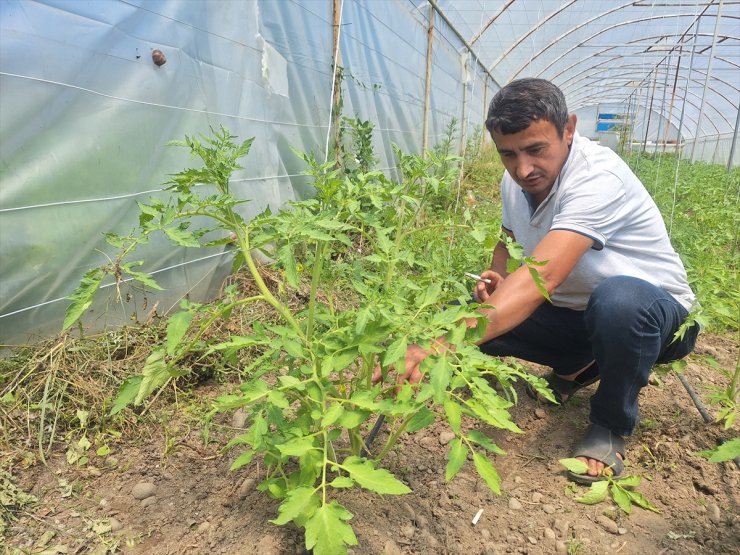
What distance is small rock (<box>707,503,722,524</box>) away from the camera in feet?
4.72

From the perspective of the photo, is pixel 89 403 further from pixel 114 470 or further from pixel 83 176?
pixel 83 176

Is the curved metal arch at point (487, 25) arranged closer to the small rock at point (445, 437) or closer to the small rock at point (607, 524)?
the small rock at point (445, 437)

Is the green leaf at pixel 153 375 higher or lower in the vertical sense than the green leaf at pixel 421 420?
higher

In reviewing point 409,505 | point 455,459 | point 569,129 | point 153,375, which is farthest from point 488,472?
point 569,129

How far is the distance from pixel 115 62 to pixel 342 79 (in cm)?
212

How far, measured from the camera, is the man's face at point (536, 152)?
1646mm

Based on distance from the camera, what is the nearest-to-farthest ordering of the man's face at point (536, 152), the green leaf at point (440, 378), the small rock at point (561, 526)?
the green leaf at point (440, 378) → the small rock at point (561, 526) → the man's face at point (536, 152)

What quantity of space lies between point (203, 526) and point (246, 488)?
0.51 feet

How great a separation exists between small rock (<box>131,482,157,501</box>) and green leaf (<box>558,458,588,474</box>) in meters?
1.25

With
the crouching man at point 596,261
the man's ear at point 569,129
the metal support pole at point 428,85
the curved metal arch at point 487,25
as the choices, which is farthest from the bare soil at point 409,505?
the curved metal arch at point 487,25

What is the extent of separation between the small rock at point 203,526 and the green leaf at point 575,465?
107 centimetres

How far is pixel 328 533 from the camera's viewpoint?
0.87m

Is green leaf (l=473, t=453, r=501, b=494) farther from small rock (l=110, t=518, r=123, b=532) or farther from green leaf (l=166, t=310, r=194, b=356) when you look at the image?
small rock (l=110, t=518, r=123, b=532)

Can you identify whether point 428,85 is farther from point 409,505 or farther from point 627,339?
point 409,505
